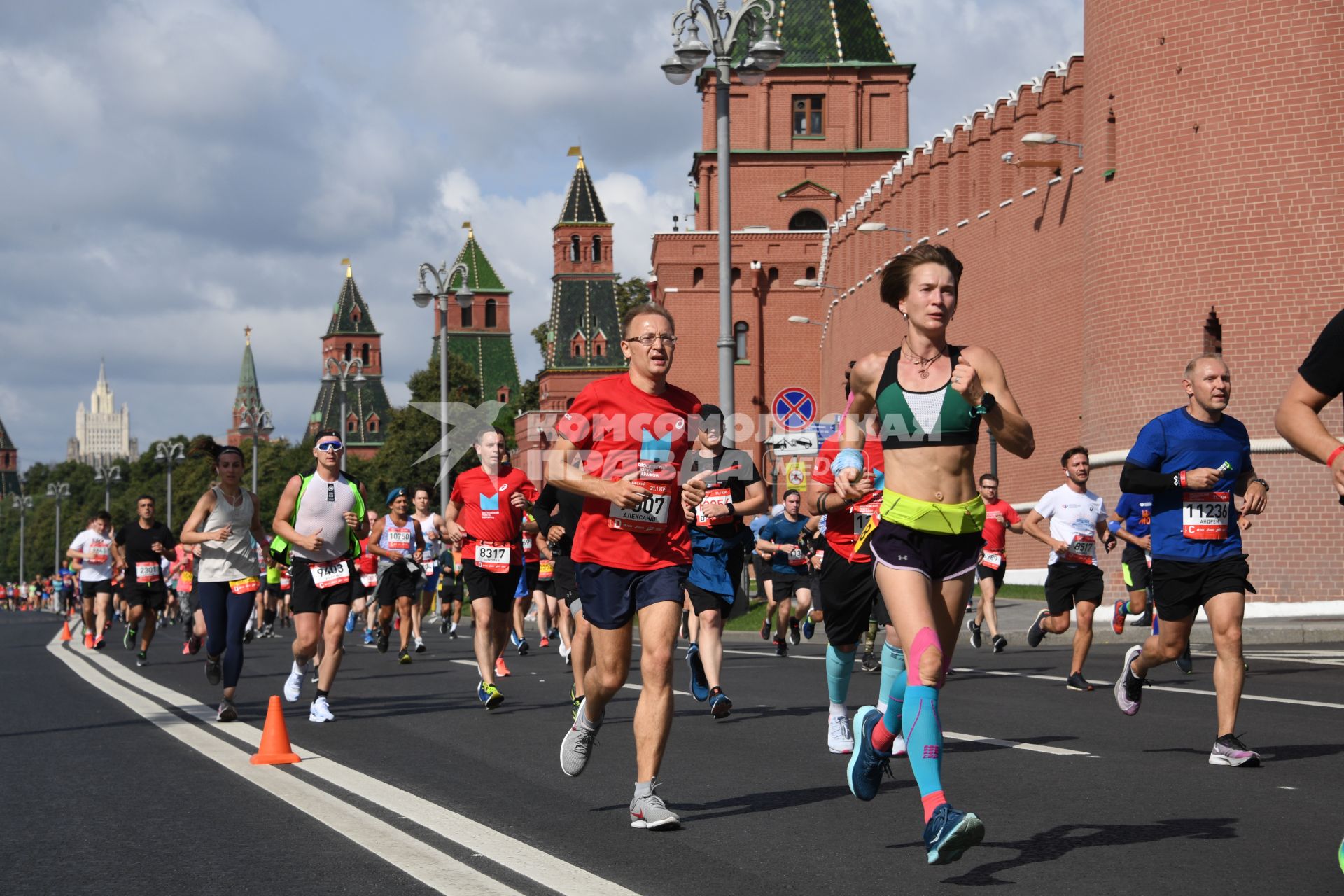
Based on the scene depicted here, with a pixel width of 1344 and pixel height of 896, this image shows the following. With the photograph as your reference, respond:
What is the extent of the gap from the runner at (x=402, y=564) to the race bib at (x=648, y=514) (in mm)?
13790

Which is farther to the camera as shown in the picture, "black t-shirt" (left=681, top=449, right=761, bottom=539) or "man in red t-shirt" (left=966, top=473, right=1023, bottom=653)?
"man in red t-shirt" (left=966, top=473, right=1023, bottom=653)

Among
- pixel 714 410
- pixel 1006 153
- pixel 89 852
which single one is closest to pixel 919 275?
pixel 714 410

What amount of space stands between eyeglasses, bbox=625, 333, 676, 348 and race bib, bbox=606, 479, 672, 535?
0.56 metres

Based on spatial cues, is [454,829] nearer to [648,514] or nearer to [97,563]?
[648,514]

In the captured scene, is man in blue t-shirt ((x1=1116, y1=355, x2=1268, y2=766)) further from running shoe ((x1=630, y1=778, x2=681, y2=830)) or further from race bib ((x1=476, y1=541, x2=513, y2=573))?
race bib ((x1=476, y1=541, x2=513, y2=573))

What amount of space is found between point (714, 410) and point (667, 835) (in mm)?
1942

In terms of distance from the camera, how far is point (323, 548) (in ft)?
42.4

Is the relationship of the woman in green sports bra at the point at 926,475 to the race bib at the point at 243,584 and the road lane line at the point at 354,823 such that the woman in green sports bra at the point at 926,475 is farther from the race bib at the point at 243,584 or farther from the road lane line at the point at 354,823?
the race bib at the point at 243,584

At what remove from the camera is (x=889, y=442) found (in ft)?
22.6

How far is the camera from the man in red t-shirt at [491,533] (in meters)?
14.3

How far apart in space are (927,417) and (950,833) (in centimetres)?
157

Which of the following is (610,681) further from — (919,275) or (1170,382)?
(1170,382)

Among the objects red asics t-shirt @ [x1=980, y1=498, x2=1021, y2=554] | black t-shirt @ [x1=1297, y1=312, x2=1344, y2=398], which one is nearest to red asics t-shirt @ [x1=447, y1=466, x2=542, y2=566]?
red asics t-shirt @ [x1=980, y1=498, x2=1021, y2=554]

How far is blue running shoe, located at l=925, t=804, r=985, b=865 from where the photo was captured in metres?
5.98
